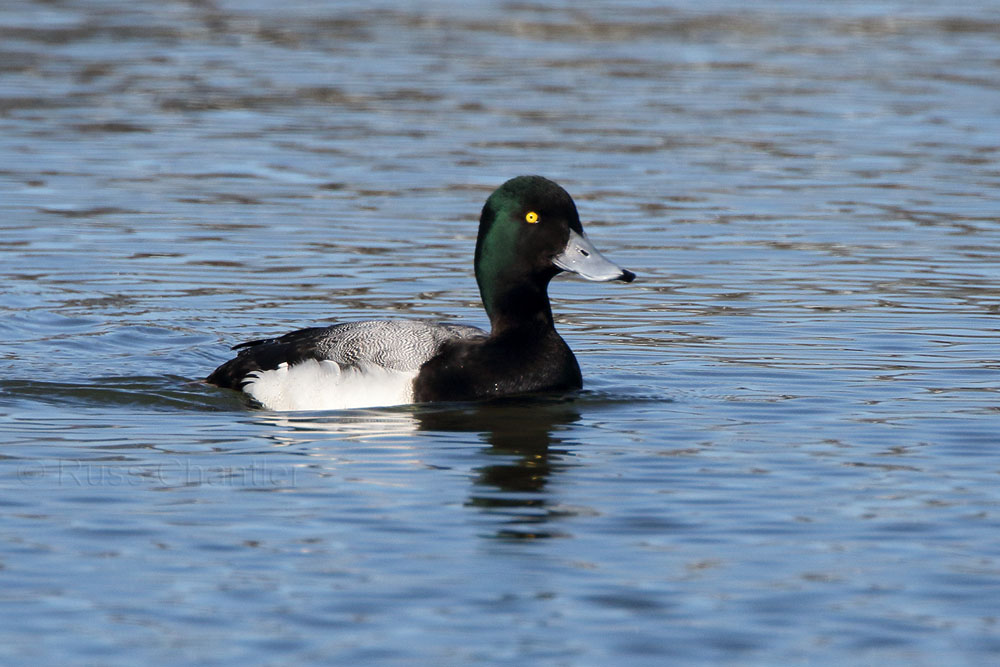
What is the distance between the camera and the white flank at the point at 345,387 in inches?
364

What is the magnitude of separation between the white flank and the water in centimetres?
15

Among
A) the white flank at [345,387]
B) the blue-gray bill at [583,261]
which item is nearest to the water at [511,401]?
the white flank at [345,387]

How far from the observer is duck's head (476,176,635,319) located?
32.2ft

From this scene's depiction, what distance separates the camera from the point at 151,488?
24.9ft

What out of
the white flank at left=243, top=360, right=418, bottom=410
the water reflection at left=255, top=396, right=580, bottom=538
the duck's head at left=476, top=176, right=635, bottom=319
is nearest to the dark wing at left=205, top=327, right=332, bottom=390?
the white flank at left=243, top=360, right=418, bottom=410

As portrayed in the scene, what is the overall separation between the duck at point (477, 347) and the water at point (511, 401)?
188mm

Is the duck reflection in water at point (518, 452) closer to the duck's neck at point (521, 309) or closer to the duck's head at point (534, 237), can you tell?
the duck's neck at point (521, 309)

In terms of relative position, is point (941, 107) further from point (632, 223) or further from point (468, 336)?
point (468, 336)

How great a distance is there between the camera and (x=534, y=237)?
32.3 feet

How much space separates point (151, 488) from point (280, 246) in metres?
6.95

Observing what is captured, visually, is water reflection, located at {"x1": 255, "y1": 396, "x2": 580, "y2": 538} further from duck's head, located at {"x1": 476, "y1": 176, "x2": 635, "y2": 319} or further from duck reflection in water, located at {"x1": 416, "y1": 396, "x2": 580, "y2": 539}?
duck's head, located at {"x1": 476, "y1": 176, "x2": 635, "y2": 319}

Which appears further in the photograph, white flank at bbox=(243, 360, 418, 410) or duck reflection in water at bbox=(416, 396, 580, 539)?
white flank at bbox=(243, 360, 418, 410)

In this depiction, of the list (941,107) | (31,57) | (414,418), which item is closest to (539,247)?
(414,418)

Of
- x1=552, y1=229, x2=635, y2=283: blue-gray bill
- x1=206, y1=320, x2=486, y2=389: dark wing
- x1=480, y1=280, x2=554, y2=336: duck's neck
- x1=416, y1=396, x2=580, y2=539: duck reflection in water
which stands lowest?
x1=416, y1=396, x2=580, y2=539: duck reflection in water
